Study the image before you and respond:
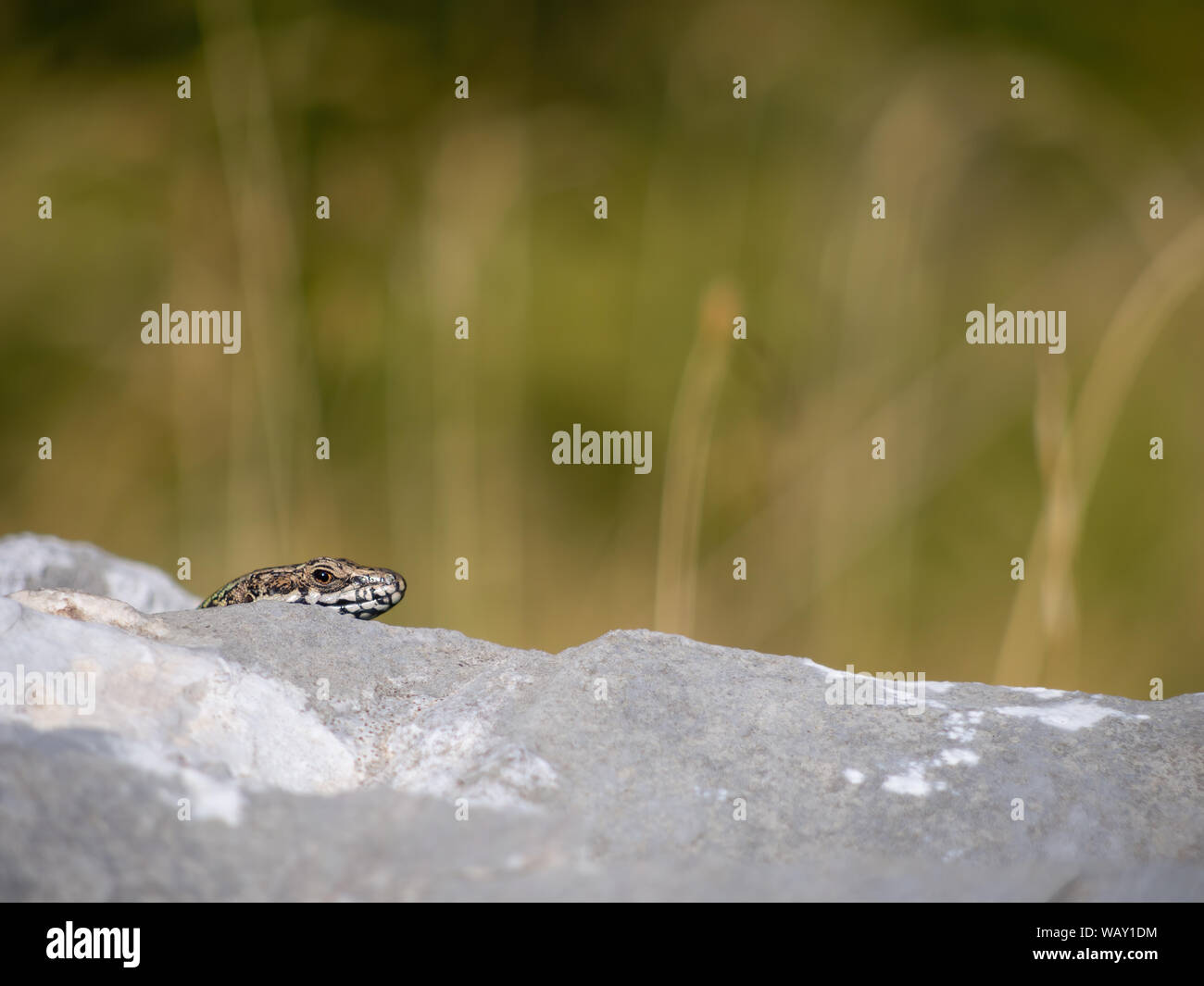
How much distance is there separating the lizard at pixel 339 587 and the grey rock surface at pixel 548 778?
0.92 meters

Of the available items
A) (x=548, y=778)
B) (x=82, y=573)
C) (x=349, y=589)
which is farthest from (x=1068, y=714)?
(x=82, y=573)

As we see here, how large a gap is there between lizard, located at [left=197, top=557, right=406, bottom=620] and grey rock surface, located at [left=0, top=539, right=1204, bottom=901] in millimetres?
924

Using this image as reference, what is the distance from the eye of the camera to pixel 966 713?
3.35 meters

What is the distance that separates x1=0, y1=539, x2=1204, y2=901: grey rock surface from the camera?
2.47m

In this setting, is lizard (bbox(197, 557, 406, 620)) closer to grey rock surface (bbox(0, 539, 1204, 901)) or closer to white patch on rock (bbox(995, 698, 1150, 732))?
grey rock surface (bbox(0, 539, 1204, 901))

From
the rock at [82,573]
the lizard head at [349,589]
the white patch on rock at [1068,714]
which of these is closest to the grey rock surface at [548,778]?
the white patch on rock at [1068,714]

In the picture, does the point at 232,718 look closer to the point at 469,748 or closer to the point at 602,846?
the point at 469,748

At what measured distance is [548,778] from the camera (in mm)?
2867

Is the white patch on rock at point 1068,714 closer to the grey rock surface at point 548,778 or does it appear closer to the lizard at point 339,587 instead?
the grey rock surface at point 548,778

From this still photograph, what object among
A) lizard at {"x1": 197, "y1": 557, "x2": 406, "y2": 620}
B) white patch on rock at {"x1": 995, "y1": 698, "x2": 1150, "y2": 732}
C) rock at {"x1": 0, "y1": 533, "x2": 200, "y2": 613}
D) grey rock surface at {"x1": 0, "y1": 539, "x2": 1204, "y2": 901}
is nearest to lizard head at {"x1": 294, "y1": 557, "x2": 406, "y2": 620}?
lizard at {"x1": 197, "y1": 557, "x2": 406, "y2": 620}

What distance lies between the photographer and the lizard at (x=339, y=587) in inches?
182

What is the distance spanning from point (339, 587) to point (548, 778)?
2.06 metres

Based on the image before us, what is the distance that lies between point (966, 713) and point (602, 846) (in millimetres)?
1356

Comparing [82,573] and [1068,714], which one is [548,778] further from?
[82,573]
